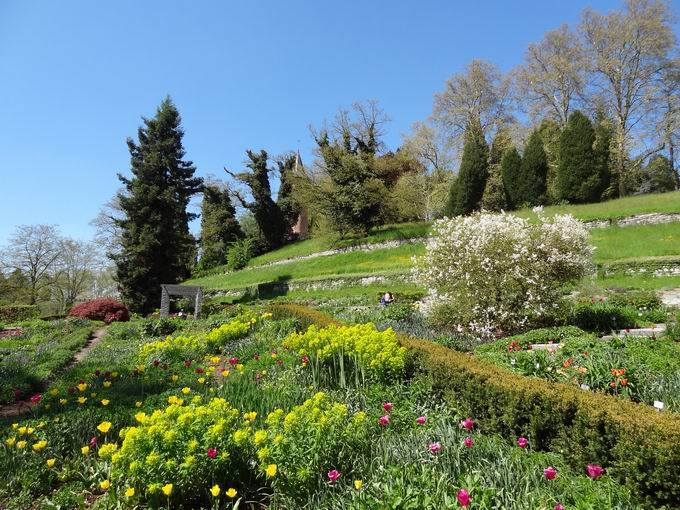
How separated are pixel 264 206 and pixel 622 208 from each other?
28.4m

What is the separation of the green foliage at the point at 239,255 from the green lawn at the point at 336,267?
4.69 metres

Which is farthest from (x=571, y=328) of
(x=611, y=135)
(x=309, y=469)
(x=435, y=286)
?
(x=611, y=135)

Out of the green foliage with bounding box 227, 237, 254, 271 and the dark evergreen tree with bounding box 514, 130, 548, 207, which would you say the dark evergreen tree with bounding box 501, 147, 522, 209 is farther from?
the green foliage with bounding box 227, 237, 254, 271

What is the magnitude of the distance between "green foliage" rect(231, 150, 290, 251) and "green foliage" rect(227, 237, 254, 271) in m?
2.73

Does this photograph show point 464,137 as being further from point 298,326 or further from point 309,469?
point 309,469

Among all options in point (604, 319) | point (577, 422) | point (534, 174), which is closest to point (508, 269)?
point (604, 319)

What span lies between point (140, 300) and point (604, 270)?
77.3ft

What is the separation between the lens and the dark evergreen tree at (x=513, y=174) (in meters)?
25.9

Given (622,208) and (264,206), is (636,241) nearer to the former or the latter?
(622,208)

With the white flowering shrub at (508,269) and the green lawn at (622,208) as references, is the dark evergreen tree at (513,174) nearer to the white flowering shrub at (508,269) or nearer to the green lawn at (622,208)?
the green lawn at (622,208)

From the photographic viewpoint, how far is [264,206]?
38.7 m

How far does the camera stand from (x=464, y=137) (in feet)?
105

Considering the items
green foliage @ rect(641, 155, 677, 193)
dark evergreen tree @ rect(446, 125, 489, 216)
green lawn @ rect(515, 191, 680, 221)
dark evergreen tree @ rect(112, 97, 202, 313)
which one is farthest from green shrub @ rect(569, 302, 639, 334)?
green foliage @ rect(641, 155, 677, 193)

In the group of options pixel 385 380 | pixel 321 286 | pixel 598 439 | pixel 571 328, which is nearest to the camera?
pixel 598 439
